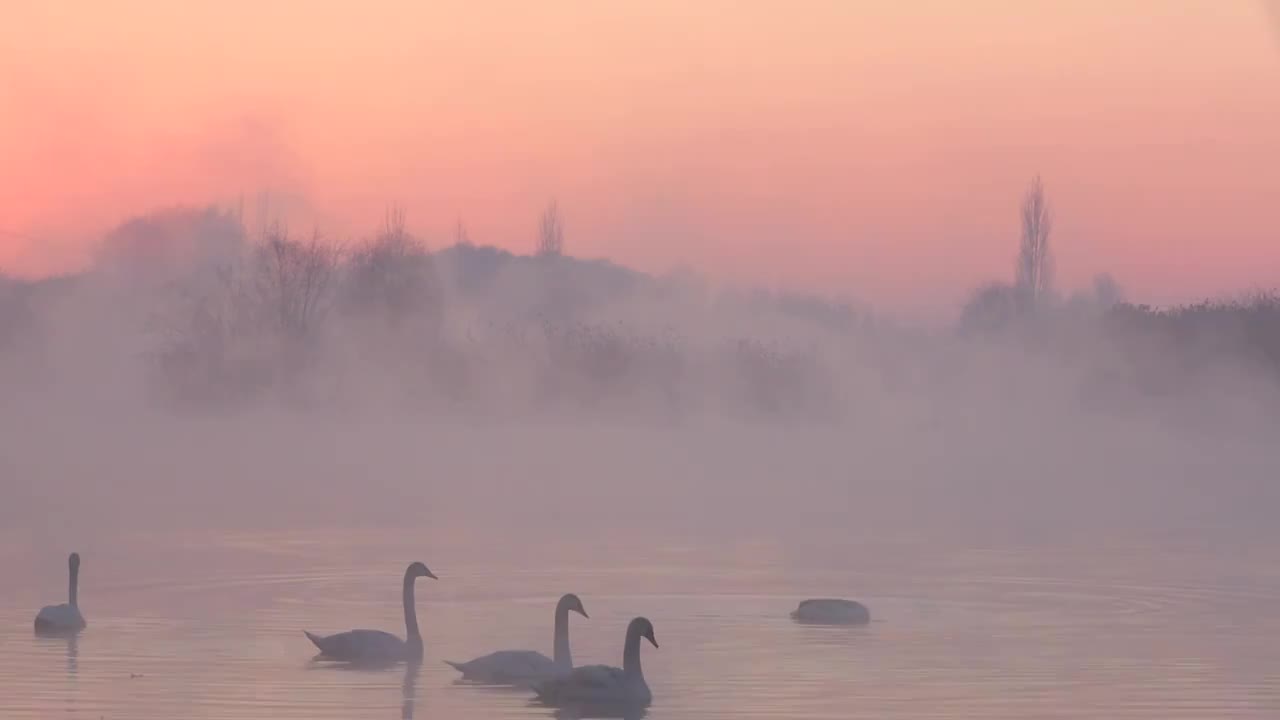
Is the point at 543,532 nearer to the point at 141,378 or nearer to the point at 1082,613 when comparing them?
the point at 1082,613

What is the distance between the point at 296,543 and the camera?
118 ft

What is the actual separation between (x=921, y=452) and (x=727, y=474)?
61.0ft

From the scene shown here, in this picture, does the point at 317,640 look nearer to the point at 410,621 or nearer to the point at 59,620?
the point at 410,621

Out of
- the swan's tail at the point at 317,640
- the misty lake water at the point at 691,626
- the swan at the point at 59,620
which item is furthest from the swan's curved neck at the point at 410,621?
the swan at the point at 59,620

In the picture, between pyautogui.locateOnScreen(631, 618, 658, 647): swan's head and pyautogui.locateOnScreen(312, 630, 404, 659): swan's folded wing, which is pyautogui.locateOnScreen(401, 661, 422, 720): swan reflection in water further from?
pyautogui.locateOnScreen(631, 618, 658, 647): swan's head

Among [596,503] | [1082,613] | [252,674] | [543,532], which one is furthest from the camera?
[596,503]

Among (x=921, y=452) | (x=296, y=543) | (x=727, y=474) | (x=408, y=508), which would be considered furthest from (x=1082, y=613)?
(x=921, y=452)

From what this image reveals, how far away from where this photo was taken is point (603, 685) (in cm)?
1836

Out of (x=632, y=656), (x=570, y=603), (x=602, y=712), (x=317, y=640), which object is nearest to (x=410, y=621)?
(x=317, y=640)

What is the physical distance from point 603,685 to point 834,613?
19.4 feet

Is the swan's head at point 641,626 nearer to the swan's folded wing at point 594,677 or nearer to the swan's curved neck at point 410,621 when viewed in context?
the swan's folded wing at point 594,677

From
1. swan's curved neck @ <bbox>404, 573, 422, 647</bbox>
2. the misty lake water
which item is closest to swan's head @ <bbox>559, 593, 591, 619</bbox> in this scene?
the misty lake water

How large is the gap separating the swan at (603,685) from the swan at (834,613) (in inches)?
209

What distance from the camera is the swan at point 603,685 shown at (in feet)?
60.1
